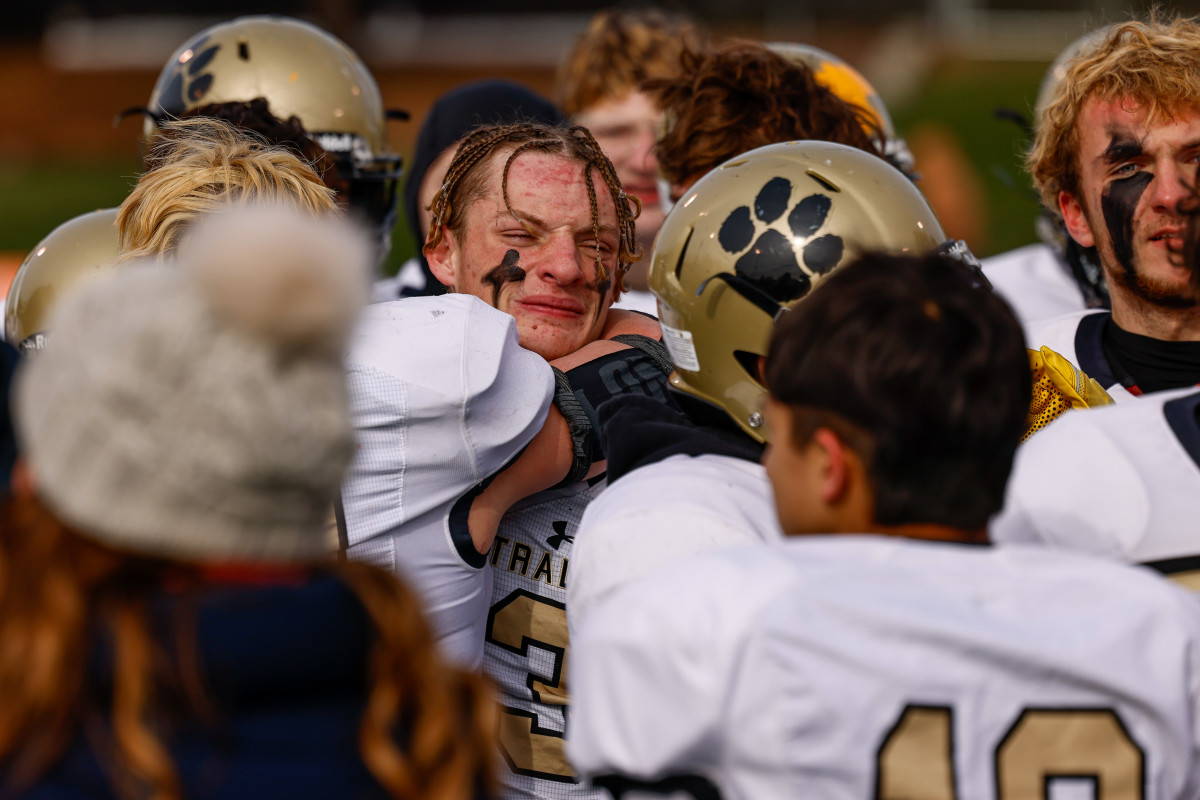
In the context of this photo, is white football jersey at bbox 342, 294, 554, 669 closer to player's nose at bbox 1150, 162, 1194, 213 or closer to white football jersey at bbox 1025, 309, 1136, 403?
white football jersey at bbox 1025, 309, 1136, 403

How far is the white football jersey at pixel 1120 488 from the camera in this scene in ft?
5.82

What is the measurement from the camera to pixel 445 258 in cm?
283

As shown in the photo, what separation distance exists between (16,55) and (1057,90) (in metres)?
25.0

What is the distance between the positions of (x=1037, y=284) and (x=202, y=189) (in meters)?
3.53

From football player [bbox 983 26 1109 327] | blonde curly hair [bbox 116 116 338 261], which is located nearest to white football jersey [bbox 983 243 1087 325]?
football player [bbox 983 26 1109 327]

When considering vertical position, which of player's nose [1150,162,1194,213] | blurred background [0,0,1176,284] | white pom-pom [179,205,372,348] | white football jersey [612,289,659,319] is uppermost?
white pom-pom [179,205,372,348]

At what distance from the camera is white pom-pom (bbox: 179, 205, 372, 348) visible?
1.27m

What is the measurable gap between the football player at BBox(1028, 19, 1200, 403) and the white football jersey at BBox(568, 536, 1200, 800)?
1.46m

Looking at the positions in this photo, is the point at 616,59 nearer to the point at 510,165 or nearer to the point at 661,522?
the point at 510,165

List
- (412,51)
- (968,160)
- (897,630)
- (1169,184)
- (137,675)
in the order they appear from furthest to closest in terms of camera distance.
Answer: (412,51)
(968,160)
(1169,184)
(897,630)
(137,675)

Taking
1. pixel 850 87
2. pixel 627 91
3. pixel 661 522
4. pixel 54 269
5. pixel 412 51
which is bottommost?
pixel 412 51

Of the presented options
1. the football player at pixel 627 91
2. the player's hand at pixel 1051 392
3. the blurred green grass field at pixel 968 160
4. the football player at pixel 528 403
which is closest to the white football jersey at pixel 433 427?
the football player at pixel 528 403

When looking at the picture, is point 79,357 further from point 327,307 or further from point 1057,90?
point 1057,90

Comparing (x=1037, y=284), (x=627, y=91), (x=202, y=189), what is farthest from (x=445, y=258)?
(x=1037, y=284)
